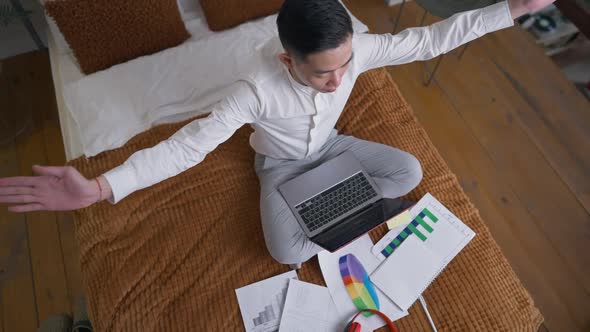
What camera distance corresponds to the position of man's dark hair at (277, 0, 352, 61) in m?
0.76

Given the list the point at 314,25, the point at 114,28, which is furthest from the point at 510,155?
the point at 114,28

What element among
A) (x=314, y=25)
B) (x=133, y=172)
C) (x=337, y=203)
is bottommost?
(x=337, y=203)

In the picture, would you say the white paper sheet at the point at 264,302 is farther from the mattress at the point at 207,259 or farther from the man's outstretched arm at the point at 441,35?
the man's outstretched arm at the point at 441,35

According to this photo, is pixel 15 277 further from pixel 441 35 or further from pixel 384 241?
pixel 441 35

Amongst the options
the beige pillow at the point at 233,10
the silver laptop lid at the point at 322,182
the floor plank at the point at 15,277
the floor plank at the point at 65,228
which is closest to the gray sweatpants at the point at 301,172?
the silver laptop lid at the point at 322,182

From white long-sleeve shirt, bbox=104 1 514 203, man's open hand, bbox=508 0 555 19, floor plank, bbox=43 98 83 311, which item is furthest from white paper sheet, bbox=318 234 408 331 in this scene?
floor plank, bbox=43 98 83 311

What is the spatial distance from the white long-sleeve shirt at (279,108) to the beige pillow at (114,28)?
0.55m

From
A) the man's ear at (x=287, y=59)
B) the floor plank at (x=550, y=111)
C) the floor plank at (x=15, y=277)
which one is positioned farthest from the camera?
the floor plank at (x=550, y=111)

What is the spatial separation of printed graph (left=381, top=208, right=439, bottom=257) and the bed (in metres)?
0.06

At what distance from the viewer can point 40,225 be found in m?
1.52

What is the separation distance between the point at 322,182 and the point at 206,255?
430 mm

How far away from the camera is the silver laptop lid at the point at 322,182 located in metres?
1.16

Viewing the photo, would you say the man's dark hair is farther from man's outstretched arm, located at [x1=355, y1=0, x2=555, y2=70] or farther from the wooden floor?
the wooden floor

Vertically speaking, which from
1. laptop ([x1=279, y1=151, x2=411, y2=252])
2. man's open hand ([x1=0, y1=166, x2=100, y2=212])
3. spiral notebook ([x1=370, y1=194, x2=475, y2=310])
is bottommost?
spiral notebook ([x1=370, y1=194, x2=475, y2=310])
